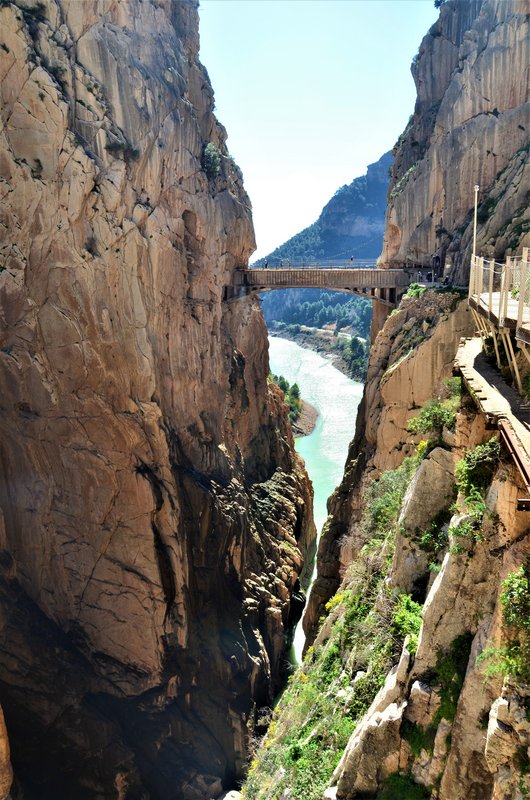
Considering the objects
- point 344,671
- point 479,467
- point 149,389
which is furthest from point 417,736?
point 149,389

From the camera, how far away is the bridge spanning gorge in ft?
88.9

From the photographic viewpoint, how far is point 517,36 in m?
21.9

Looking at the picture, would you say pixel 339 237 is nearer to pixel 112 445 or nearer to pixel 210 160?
pixel 210 160

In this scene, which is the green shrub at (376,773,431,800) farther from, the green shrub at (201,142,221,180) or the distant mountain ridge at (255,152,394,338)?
the distant mountain ridge at (255,152,394,338)

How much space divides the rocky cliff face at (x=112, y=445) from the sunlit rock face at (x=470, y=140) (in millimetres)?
9266

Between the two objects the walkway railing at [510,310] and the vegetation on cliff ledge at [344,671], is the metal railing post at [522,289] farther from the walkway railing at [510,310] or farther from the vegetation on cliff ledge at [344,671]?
the vegetation on cliff ledge at [344,671]

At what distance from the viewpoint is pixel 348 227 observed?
169 meters

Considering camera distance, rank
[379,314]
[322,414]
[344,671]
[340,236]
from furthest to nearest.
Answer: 1. [340,236]
2. [322,414]
3. [379,314]
4. [344,671]

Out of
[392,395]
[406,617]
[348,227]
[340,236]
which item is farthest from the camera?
[348,227]

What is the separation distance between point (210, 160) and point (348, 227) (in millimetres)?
148390

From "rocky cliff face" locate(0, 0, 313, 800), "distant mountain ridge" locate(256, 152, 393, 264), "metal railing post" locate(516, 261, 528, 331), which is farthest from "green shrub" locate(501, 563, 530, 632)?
"distant mountain ridge" locate(256, 152, 393, 264)

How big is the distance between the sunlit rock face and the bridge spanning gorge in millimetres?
1262

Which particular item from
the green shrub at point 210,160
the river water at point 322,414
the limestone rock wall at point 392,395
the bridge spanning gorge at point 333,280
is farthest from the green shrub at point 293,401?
the limestone rock wall at point 392,395

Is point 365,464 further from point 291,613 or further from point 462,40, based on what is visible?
point 462,40
